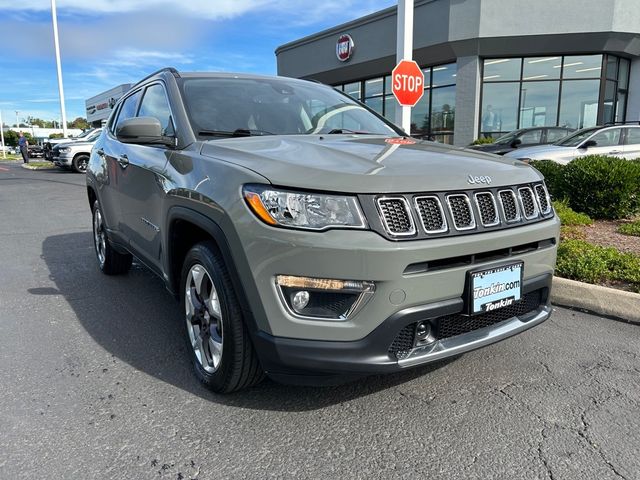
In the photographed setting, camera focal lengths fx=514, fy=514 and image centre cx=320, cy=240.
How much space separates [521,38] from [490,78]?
67.9 inches

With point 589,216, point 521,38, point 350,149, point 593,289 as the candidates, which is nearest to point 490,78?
point 521,38

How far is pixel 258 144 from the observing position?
283cm

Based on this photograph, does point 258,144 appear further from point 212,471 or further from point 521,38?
point 521,38

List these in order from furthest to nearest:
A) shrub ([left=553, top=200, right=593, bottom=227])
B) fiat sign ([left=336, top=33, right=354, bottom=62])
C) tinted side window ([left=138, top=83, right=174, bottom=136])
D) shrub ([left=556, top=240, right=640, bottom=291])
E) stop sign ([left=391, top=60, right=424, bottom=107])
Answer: fiat sign ([left=336, top=33, right=354, bottom=62])
stop sign ([left=391, top=60, right=424, bottom=107])
shrub ([left=553, top=200, right=593, bottom=227])
shrub ([left=556, top=240, right=640, bottom=291])
tinted side window ([left=138, top=83, right=174, bottom=136])

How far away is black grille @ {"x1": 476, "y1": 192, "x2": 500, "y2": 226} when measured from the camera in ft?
8.04

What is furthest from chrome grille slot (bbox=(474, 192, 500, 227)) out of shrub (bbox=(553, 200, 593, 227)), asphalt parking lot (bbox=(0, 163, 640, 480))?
shrub (bbox=(553, 200, 593, 227))

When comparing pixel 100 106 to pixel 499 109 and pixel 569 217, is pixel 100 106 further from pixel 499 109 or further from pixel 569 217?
pixel 569 217

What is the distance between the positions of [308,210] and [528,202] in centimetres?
131

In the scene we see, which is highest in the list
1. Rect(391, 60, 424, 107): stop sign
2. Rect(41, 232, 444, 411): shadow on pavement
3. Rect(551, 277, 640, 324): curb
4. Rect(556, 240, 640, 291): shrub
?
Rect(391, 60, 424, 107): stop sign

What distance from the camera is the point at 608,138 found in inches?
424

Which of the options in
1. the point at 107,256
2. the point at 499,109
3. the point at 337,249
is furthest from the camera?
the point at 499,109

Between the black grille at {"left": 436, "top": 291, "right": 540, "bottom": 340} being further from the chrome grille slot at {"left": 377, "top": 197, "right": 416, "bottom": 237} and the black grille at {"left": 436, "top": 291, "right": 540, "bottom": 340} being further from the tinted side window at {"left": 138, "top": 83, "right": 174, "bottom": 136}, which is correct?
the tinted side window at {"left": 138, "top": 83, "right": 174, "bottom": 136}

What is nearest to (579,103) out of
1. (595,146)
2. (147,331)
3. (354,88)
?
(595,146)

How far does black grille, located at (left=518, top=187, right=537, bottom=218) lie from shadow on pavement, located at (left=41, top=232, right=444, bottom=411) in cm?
104
